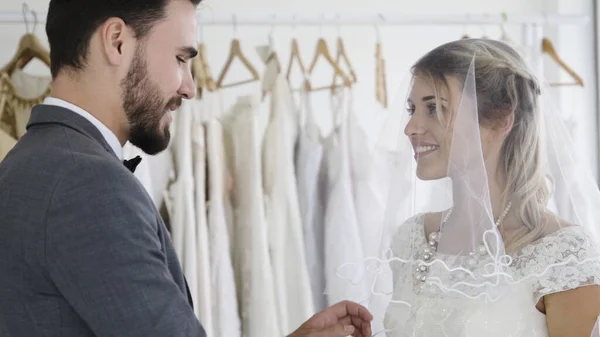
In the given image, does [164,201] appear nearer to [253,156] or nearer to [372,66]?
[253,156]

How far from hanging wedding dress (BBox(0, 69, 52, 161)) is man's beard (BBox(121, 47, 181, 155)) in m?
0.83

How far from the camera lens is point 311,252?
7.07 feet

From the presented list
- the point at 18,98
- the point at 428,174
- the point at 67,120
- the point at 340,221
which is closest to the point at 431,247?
the point at 428,174

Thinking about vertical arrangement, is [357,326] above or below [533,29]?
below

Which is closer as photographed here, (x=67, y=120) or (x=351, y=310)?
→ (x=67, y=120)

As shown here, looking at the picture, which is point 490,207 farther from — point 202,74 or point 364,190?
point 202,74

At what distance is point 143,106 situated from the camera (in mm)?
1351

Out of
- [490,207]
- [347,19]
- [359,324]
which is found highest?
[347,19]

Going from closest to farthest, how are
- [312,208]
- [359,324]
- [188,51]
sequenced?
[188,51]
[359,324]
[312,208]

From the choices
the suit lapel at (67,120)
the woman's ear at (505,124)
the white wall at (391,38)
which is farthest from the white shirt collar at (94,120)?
the white wall at (391,38)

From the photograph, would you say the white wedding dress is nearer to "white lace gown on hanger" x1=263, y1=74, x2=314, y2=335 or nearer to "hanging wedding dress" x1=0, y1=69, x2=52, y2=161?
"white lace gown on hanger" x1=263, y1=74, x2=314, y2=335

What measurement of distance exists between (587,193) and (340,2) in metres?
1.31

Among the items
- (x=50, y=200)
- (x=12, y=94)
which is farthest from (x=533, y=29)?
(x=50, y=200)

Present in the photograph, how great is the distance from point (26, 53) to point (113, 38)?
36.3 inches
